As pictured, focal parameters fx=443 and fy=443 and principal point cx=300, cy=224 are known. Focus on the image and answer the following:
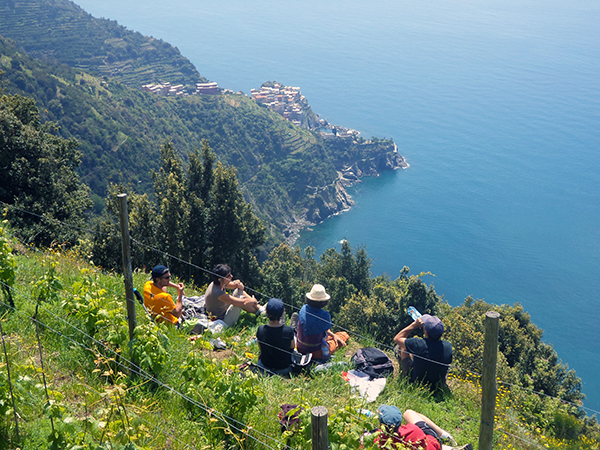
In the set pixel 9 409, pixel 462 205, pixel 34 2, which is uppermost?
pixel 34 2

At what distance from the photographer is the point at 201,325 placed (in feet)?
23.4

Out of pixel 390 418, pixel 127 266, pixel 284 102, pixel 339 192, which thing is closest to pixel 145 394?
pixel 127 266

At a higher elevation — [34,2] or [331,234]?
[34,2]

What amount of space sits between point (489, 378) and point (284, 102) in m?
172

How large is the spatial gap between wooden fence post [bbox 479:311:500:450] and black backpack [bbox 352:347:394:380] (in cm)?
291

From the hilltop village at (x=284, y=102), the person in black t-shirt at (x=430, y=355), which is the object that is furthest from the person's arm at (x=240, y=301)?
the hilltop village at (x=284, y=102)

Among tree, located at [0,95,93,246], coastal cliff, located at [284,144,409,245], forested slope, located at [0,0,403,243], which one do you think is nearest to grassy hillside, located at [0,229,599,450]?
tree, located at [0,95,93,246]

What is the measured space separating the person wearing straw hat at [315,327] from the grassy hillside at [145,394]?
19.3 inches

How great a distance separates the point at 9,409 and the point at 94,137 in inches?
3706

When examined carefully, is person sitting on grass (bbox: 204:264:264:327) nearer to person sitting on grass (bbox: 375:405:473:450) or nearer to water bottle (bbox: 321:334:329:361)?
water bottle (bbox: 321:334:329:361)

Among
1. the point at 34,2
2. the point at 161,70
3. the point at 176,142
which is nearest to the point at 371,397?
the point at 176,142

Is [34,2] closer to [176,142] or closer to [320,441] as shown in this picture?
[176,142]

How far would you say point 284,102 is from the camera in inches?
6629

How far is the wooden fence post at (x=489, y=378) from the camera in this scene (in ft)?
11.0
